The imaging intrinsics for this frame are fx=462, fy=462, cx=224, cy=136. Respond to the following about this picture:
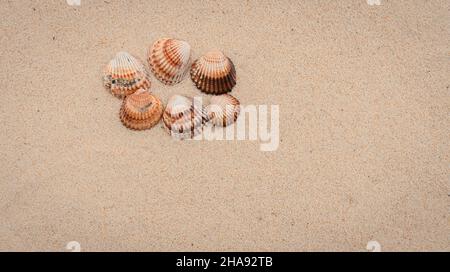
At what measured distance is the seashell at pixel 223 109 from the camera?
6.10 feet

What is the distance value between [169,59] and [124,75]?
190 mm

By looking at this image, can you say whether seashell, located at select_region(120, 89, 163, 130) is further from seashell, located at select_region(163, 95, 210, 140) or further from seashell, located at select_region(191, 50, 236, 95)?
seashell, located at select_region(191, 50, 236, 95)

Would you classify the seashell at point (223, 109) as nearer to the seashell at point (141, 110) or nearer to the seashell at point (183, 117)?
the seashell at point (183, 117)

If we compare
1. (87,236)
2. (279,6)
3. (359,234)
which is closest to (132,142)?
(87,236)

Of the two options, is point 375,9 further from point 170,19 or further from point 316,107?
point 170,19

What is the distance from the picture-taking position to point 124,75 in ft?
6.05

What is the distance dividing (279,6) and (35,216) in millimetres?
1342

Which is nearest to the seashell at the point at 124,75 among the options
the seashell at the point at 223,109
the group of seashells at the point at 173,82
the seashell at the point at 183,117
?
the group of seashells at the point at 173,82

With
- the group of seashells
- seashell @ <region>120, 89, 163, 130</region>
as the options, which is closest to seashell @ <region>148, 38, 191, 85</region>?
the group of seashells

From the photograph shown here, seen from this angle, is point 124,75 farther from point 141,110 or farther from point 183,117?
point 183,117

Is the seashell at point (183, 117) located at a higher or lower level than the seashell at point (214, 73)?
lower

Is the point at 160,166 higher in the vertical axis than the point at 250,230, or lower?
higher

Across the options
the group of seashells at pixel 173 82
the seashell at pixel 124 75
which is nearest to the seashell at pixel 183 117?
the group of seashells at pixel 173 82

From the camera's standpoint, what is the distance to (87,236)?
Answer: 185cm
